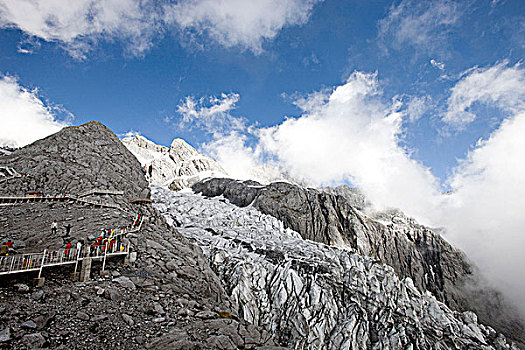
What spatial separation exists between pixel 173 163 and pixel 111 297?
399 feet

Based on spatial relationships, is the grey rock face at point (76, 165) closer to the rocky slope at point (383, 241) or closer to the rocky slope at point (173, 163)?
the rocky slope at point (383, 241)

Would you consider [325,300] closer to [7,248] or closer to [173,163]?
[7,248]

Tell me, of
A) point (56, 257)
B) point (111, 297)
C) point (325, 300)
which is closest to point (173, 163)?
point (325, 300)

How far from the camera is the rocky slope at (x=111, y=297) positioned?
10.7 metres

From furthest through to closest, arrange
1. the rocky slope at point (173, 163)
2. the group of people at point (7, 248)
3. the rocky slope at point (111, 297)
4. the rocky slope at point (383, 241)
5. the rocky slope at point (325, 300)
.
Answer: the rocky slope at point (173, 163), the rocky slope at point (383, 241), the rocky slope at point (325, 300), the group of people at point (7, 248), the rocky slope at point (111, 297)

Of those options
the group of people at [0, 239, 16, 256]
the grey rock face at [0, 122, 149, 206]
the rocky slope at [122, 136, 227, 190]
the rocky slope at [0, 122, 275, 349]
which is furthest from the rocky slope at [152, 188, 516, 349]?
the rocky slope at [122, 136, 227, 190]

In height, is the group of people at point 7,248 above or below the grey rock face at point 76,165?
below

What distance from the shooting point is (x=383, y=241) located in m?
95.4

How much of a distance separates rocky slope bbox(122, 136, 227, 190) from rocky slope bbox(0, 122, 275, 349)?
3072 inches

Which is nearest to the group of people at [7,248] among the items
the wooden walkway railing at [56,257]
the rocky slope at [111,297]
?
the rocky slope at [111,297]

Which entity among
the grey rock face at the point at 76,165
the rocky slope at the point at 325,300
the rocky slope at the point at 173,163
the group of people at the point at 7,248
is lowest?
the rocky slope at the point at 325,300

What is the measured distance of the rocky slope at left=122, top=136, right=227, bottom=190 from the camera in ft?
376

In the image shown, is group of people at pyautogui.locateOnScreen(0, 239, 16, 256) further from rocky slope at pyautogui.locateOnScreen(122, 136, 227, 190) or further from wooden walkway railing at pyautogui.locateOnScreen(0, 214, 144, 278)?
rocky slope at pyautogui.locateOnScreen(122, 136, 227, 190)

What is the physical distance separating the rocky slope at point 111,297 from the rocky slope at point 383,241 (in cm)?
5296
